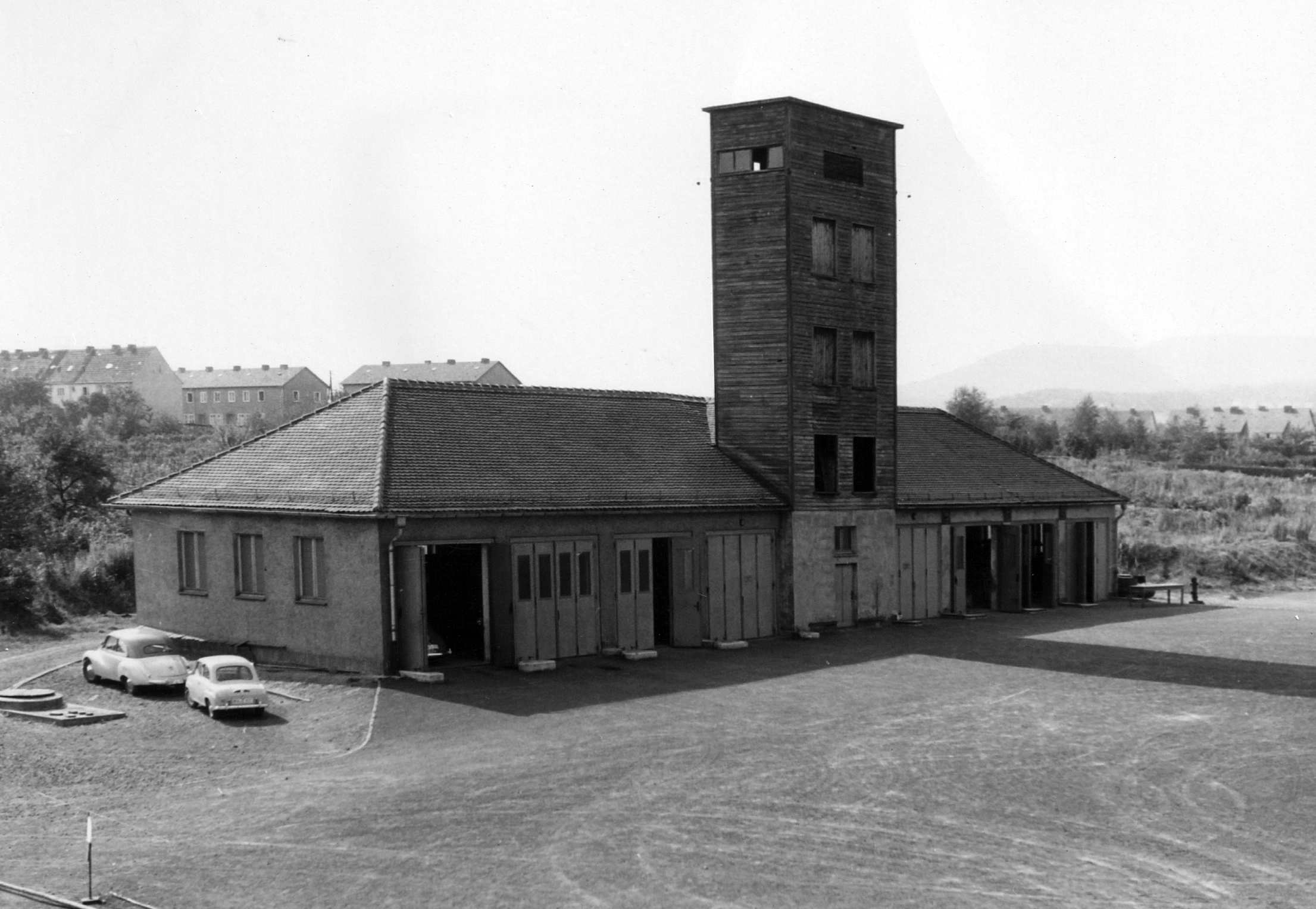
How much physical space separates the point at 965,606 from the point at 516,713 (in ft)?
72.5

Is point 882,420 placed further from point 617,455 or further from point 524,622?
point 524,622

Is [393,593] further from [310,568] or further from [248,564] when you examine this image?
[248,564]

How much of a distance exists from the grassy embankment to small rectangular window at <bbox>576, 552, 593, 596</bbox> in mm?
23321

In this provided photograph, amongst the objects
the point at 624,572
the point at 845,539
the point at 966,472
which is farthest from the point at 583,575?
the point at 966,472

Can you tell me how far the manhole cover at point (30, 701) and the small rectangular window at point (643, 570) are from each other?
13.5 meters

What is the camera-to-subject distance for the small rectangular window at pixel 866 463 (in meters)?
40.0

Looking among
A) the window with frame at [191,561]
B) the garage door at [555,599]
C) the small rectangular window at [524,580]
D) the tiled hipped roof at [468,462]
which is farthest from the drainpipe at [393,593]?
the window with frame at [191,561]

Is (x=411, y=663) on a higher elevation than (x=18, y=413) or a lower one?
lower

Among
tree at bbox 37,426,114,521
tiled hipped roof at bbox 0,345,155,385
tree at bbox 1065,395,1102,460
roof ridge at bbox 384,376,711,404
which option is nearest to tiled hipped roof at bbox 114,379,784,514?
roof ridge at bbox 384,376,711,404

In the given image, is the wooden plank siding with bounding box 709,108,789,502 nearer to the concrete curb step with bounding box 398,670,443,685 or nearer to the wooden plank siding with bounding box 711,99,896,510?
the wooden plank siding with bounding box 711,99,896,510

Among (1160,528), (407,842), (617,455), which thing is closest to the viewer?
(407,842)

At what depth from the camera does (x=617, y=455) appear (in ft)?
117

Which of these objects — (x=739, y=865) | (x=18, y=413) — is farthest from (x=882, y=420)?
(x=18, y=413)

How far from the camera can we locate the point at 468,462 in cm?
3181
